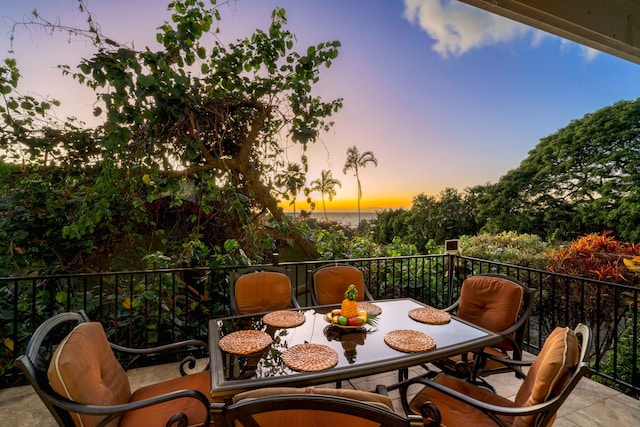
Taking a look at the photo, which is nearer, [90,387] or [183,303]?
[90,387]

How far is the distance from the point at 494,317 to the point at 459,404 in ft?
3.03

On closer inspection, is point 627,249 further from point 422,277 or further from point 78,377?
point 78,377

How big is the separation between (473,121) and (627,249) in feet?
18.5

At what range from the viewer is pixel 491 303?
7.41ft

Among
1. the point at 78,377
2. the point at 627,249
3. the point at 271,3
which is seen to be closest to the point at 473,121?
the point at 627,249

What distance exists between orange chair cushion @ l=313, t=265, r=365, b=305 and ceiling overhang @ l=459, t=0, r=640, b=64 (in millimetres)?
2390

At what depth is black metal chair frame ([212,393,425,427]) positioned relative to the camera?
2.50 feet

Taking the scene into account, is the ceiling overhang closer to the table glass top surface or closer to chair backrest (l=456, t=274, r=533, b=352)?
chair backrest (l=456, t=274, r=533, b=352)

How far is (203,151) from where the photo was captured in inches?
Result: 125

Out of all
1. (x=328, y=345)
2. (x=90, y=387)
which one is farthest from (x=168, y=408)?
(x=328, y=345)

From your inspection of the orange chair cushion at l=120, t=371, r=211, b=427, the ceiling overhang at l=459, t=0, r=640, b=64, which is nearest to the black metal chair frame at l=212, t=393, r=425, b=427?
the orange chair cushion at l=120, t=371, r=211, b=427

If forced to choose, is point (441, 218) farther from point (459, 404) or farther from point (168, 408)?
point (168, 408)

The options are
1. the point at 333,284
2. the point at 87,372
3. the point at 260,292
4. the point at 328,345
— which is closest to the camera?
the point at 87,372

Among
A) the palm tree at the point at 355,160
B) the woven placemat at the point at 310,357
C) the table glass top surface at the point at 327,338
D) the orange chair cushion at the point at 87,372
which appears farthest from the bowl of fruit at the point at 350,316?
the palm tree at the point at 355,160
